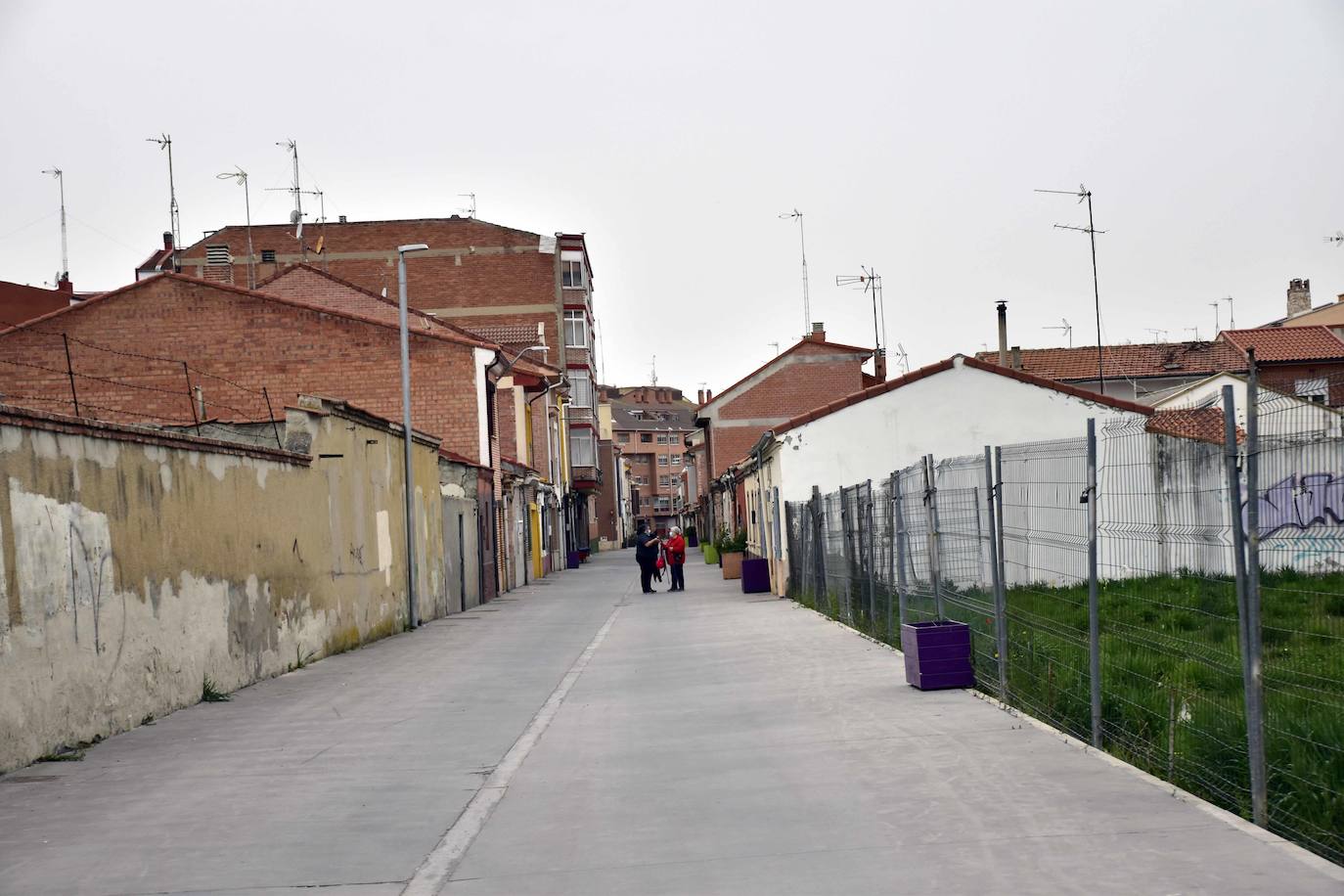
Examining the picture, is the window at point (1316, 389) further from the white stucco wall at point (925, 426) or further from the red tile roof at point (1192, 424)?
the white stucco wall at point (925, 426)

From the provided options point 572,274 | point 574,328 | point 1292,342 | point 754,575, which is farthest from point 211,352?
point 1292,342

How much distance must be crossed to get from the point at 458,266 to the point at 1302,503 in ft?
192

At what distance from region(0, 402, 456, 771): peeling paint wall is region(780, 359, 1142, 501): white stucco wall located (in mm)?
11661

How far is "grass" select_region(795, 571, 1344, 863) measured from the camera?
6.02 m

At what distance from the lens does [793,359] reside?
6262 cm

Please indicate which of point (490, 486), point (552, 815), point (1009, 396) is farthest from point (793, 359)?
point (552, 815)

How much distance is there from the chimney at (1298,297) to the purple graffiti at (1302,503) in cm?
6848

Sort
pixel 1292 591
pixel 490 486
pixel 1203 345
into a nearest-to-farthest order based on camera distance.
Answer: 1. pixel 1292 591
2. pixel 490 486
3. pixel 1203 345

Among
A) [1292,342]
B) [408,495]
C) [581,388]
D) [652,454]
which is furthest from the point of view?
[652,454]

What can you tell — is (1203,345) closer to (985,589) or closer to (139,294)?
(139,294)

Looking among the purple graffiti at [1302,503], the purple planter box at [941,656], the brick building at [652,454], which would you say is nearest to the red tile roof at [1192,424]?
the purple graffiti at [1302,503]

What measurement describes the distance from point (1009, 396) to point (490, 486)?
53.9ft

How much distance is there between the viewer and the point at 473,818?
24.6ft

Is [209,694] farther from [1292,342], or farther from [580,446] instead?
[580,446]
